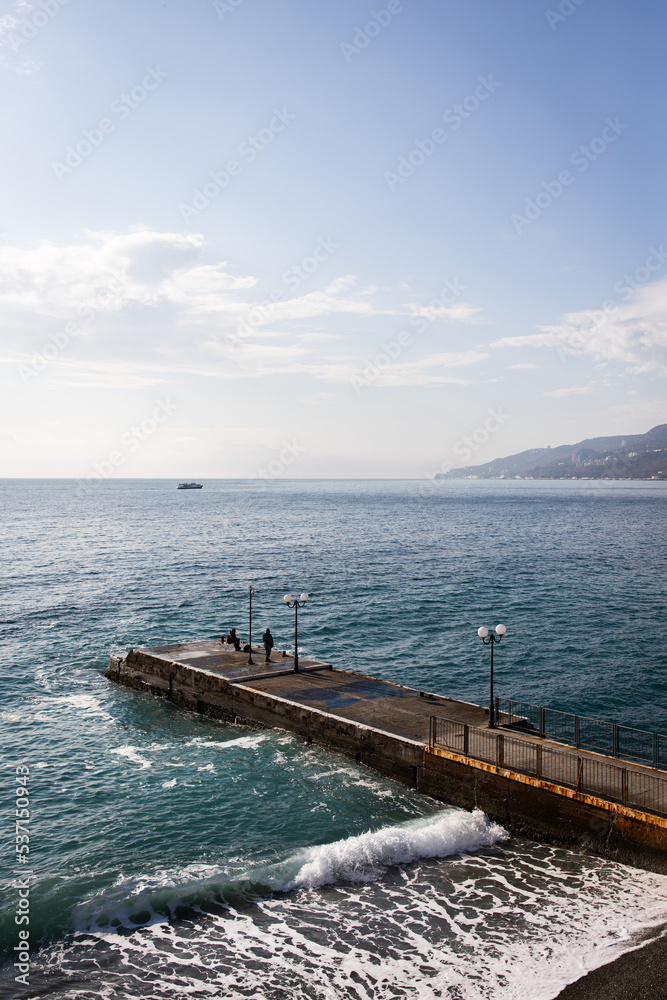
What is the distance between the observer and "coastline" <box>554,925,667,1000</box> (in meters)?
12.0

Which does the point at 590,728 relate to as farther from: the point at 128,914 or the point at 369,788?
the point at 128,914

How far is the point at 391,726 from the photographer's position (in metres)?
22.5

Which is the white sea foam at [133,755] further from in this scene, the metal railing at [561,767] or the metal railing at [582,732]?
the metal railing at [582,732]

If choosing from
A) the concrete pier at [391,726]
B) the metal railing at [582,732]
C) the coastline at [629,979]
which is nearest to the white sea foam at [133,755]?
the concrete pier at [391,726]

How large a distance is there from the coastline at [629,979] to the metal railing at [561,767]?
3501mm

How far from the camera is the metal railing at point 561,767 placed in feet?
54.2

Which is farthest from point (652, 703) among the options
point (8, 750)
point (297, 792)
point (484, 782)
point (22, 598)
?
point (22, 598)

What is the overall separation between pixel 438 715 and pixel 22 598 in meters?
39.8

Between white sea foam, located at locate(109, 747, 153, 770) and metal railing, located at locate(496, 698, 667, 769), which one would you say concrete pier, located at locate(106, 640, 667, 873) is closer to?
metal railing, located at locate(496, 698, 667, 769)

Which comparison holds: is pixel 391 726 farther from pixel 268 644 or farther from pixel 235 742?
pixel 268 644

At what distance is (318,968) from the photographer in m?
13.2

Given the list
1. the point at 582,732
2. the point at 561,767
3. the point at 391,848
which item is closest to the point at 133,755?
the point at 391,848

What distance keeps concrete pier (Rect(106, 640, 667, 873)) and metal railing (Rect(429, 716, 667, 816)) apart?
0.20m

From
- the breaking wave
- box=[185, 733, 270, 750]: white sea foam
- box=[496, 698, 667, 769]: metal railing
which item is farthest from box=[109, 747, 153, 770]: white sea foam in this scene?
box=[496, 698, 667, 769]: metal railing
